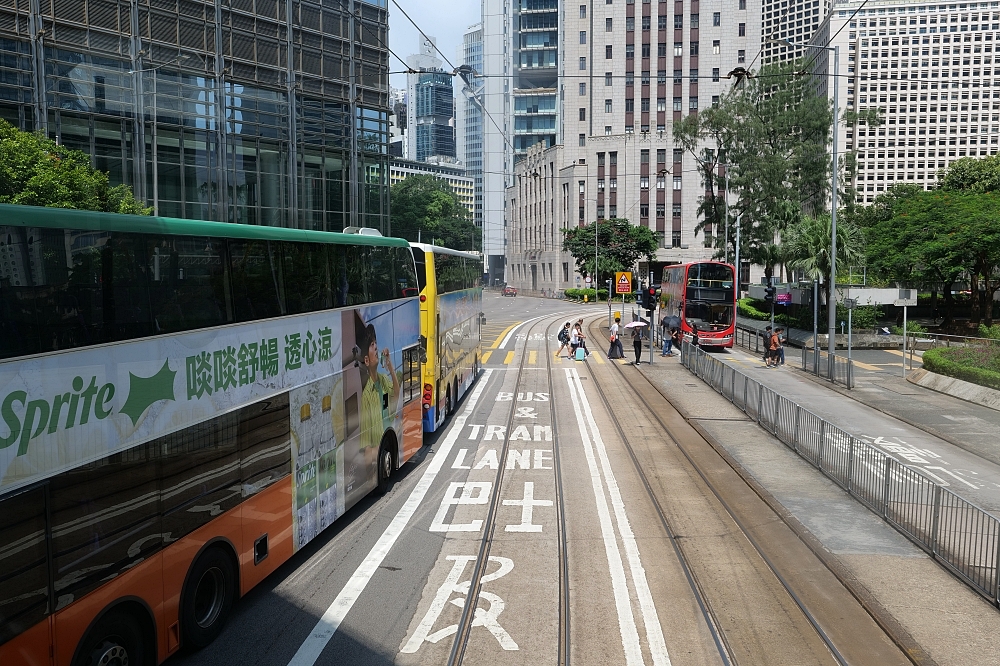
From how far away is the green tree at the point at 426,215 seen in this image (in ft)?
344

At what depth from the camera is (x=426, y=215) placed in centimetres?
10569

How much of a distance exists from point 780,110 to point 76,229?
63638 millimetres

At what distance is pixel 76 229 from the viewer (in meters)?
6.07

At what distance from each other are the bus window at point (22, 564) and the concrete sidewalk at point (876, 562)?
725 centimetres

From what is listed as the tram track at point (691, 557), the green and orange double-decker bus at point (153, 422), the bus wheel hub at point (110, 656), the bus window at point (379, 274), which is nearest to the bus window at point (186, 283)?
the green and orange double-decker bus at point (153, 422)

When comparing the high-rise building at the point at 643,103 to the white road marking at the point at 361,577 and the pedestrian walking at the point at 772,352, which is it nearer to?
the pedestrian walking at the point at 772,352

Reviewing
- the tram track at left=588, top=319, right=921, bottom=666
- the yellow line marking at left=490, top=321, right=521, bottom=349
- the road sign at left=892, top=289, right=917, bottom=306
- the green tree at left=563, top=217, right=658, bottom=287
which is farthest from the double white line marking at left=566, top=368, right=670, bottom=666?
the green tree at left=563, top=217, right=658, bottom=287

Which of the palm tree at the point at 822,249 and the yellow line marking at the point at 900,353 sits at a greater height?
the palm tree at the point at 822,249

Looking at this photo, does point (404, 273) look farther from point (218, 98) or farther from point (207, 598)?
point (218, 98)

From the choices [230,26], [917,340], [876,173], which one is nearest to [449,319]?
[230,26]

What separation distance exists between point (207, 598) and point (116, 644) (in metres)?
1.63

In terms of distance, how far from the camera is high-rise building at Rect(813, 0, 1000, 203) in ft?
517

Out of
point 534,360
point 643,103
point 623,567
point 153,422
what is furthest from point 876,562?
point 643,103

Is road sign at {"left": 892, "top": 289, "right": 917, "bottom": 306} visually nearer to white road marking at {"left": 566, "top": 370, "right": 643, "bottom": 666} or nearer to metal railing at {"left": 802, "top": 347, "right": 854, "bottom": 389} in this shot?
metal railing at {"left": 802, "top": 347, "right": 854, "bottom": 389}
